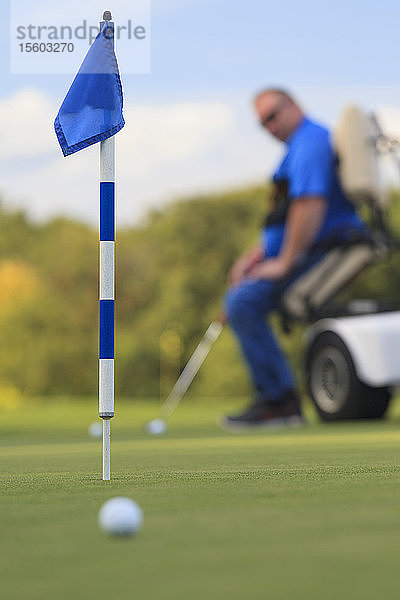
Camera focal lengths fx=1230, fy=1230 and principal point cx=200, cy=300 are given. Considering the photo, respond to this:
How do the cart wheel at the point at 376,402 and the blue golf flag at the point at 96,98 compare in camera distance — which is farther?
the cart wheel at the point at 376,402

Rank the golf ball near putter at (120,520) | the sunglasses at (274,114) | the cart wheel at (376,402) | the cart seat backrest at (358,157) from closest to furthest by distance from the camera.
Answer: the golf ball near putter at (120,520)
the sunglasses at (274,114)
the cart seat backrest at (358,157)
the cart wheel at (376,402)

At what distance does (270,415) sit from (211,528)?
20.6 ft

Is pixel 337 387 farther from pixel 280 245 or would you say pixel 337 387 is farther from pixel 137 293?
pixel 137 293

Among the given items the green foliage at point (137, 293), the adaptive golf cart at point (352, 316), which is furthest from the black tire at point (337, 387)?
the green foliage at point (137, 293)

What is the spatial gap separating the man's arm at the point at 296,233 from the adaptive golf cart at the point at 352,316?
0.99 feet

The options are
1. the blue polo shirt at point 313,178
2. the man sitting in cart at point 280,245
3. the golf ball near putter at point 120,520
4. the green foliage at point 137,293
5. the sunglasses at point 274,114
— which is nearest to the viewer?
the golf ball near putter at point 120,520

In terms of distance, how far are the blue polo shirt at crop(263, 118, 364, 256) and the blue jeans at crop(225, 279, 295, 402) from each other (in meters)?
0.35

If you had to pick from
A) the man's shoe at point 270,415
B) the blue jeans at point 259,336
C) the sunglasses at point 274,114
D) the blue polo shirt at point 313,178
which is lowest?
the man's shoe at point 270,415

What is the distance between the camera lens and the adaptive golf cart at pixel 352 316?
9055mm

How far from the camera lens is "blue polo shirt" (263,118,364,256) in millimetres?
8781

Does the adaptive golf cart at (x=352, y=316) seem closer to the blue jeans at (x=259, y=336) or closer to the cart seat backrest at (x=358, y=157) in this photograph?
the cart seat backrest at (x=358, y=157)

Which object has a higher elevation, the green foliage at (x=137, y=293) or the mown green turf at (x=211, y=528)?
the green foliage at (x=137, y=293)

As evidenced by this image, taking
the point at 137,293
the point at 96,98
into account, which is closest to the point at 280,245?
the point at 96,98

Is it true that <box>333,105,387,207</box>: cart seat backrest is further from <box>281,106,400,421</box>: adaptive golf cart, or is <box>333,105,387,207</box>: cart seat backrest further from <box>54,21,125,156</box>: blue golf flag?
<box>54,21,125,156</box>: blue golf flag
